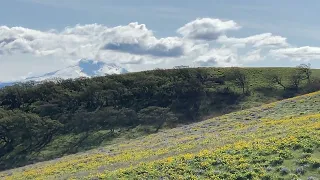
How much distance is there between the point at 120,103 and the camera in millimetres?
117500

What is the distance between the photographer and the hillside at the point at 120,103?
300 feet

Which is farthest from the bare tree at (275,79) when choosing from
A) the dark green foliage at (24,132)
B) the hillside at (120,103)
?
the dark green foliage at (24,132)

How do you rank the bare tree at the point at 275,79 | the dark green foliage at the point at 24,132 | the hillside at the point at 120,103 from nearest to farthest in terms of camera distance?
the hillside at the point at 120,103, the dark green foliage at the point at 24,132, the bare tree at the point at 275,79

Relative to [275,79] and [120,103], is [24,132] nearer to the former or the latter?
[120,103]

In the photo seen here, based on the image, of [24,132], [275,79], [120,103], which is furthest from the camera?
[275,79]

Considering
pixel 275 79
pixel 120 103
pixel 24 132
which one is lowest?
pixel 24 132

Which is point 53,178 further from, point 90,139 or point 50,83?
point 50,83

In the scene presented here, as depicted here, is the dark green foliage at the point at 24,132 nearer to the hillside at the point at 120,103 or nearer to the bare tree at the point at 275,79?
the hillside at the point at 120,103

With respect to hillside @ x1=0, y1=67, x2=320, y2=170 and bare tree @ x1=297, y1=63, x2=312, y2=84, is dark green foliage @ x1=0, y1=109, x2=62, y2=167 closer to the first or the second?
hillside @ x1=0, y1=67, x2=320, y2=170

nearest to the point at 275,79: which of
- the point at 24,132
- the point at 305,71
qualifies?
the point at 305,71

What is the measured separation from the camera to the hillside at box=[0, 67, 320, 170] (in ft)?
300

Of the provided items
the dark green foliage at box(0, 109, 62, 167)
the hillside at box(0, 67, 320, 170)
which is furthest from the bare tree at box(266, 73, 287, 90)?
the dark green foliage at box(0, 109, 62, 167)

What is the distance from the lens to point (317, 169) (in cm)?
1983

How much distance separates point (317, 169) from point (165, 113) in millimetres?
78814
